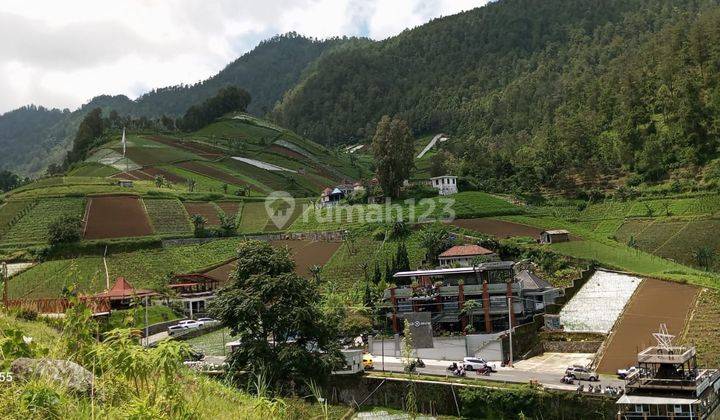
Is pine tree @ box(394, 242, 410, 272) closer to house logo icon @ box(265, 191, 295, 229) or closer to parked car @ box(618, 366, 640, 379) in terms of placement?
house logo icon @ box(265, 191, 295, 229)

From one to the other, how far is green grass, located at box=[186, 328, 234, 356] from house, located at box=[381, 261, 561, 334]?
352 inches

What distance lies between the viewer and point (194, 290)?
146 ft

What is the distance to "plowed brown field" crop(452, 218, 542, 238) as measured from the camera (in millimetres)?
49062

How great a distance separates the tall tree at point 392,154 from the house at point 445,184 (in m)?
3.20

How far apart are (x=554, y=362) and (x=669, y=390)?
26.7 ft

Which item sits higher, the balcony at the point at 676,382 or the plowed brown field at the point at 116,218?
the plowed brown field at the point at 116,218

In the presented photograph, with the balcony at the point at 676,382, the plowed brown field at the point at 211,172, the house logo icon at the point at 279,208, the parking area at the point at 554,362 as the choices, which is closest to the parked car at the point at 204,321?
the parking area at the point at 554,362

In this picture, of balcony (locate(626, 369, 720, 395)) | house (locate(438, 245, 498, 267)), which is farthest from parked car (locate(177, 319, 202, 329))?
balcony (locate(626, 369, 720, 395))

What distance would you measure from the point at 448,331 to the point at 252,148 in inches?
2809

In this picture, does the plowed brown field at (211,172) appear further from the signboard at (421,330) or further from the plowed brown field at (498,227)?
the signboard at (421,330)

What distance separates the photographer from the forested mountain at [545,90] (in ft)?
216

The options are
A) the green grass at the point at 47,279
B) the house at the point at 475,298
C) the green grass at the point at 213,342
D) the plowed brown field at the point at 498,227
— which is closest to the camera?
the green grass at the point at 213,342

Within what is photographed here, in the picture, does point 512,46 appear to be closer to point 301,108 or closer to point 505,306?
point 301,108

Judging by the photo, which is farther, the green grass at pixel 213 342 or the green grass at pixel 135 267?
the green grass at pixel 135 267
